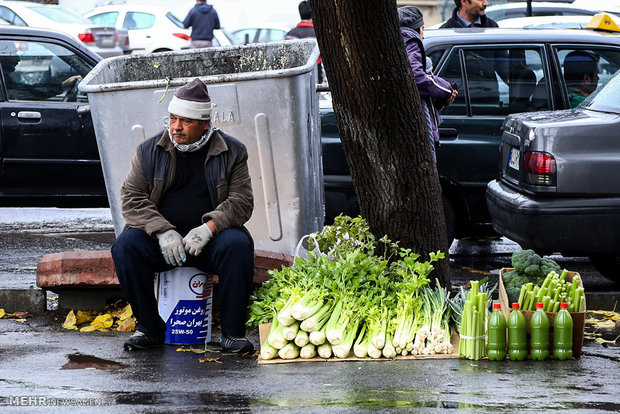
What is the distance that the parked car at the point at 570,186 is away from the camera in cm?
701

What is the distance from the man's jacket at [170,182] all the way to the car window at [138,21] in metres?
18.2

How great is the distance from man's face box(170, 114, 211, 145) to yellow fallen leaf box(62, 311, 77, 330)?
1.40 m

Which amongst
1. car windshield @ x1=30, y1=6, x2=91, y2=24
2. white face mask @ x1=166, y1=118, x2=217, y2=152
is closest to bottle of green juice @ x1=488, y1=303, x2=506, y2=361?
white face mask @ x1=166, y1=118, x2=217, y2=152

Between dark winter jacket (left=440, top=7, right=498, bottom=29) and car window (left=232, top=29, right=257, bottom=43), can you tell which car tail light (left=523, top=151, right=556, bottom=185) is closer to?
dark winter jacket (left=440, top=7, right=498, bottom=29)

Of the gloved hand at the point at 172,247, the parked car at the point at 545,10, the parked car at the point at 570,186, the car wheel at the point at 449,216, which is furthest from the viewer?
the parked car at the point at 545,10

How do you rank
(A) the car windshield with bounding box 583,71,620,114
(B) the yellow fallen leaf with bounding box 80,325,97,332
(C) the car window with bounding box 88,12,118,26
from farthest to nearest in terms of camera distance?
(C) the car window with bounding box 88,12,118,26
(A) the car windshield with bounding box 583,71,620,114
(B) the yellow fallen leaf with bounding box 80,325,97,332

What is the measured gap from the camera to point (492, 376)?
541 cm

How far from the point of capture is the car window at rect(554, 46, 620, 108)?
28.1 feet

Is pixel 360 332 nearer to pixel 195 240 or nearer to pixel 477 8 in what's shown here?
pixel 195 240

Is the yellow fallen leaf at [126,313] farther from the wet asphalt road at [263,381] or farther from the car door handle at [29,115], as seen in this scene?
the car door handle at [29,115]

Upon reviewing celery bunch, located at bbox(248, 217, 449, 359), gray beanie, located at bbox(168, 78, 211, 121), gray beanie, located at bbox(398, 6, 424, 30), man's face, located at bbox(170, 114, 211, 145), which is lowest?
celery bunch, located at bbox(248, 217, 449, 359)

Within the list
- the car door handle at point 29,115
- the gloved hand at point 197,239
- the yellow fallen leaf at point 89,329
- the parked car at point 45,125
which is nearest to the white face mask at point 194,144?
the gloved hand at point 197,239

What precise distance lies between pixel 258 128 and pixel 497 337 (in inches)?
80.6

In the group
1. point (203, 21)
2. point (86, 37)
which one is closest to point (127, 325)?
point (203, 21)
